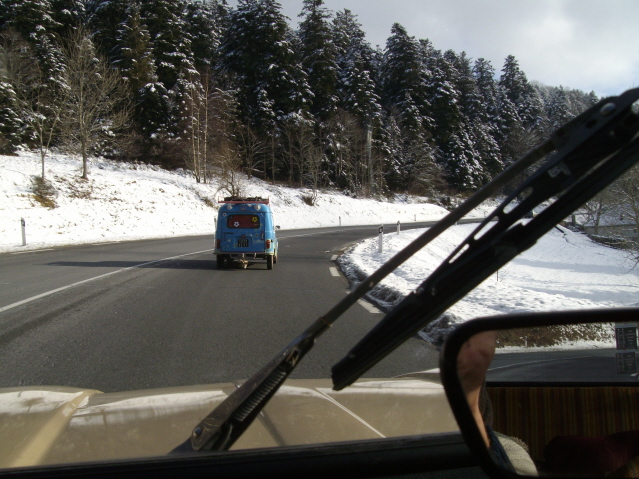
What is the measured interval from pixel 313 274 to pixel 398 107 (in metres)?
55.1

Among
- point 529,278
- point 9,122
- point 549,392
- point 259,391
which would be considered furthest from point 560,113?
point 9,122

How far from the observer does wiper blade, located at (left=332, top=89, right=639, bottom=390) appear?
4.01 feet

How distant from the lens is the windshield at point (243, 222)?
2264mm

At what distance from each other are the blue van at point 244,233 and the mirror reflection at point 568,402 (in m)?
11.6

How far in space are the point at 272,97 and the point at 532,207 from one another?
60.9m

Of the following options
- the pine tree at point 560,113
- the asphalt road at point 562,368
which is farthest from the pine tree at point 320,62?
the asphalt road at point 562,368

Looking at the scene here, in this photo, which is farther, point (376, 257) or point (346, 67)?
point (346, 67)

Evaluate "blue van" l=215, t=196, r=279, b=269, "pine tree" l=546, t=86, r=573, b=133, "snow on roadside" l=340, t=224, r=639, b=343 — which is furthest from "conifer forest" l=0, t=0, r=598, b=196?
"blue van" l=215, t=196, r=279, b=269

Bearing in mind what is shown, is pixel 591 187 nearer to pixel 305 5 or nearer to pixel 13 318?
pixel 13 318

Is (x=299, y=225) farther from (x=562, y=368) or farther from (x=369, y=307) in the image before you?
(x=562, y=368)

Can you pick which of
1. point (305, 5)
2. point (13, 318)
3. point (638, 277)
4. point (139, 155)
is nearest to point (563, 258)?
point (638, 277)

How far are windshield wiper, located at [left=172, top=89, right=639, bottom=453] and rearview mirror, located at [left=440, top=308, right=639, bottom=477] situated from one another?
231 mm

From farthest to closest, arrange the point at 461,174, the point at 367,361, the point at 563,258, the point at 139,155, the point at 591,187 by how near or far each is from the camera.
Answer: the point at 461,174 < the point at 139,155 < the point at 563,258 < the point at 367,361 < the point at 591,187

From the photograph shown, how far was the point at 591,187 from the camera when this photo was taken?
1278 millimetres
